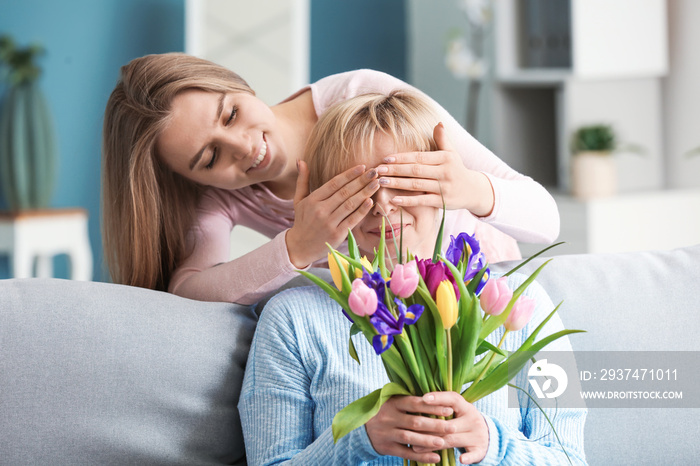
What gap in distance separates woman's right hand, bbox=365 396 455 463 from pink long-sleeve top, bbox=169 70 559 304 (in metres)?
0.42

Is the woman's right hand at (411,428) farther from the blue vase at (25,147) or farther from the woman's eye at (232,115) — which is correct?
the blue vase at (25,147)

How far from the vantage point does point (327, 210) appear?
107 cm

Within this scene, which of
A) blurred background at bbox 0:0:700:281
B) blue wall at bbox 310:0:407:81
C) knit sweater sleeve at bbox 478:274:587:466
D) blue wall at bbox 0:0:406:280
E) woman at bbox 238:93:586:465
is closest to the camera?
knit sweater sleeve at bbox 478:274:587:466

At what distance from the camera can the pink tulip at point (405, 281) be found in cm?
69

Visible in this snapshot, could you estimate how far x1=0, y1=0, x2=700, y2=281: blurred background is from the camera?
2867mm

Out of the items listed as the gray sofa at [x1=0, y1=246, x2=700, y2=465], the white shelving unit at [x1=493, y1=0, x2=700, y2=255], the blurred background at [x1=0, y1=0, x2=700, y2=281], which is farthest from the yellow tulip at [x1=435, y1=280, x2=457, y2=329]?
the blurred background at [x1=0, y1=0, x2=700, y2=281]

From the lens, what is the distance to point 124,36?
147 inches

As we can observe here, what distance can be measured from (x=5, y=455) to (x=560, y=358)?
75cm

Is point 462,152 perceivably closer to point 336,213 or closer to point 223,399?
point 336,213

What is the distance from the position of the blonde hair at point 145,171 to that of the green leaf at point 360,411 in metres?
0.69

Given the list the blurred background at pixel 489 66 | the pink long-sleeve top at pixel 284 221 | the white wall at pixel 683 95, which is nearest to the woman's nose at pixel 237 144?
the pink long-sleeve top at pixel 284 221

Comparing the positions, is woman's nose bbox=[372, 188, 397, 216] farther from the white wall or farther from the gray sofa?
the white wall

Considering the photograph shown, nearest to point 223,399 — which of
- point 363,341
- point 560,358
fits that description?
point 363,341

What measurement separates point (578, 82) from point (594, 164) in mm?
347
